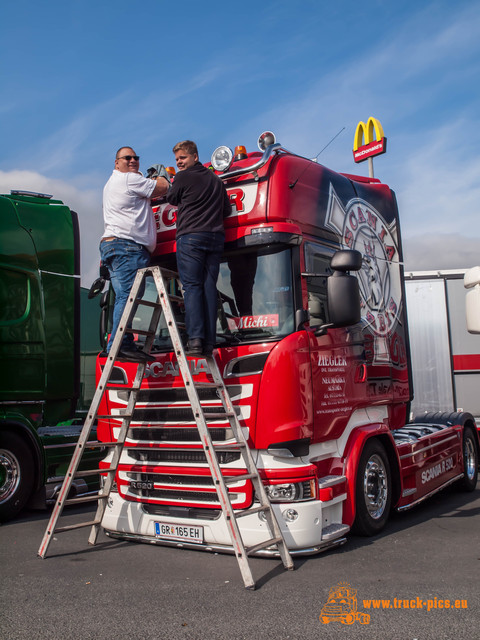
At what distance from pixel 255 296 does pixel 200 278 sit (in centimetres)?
48

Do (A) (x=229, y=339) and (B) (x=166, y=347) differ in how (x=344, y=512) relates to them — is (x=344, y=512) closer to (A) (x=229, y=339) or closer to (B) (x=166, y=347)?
(A) (x=229, y=339)

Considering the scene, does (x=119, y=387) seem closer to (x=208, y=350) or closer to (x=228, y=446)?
(x=208, y=350)

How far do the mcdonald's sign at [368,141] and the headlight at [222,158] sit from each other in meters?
11.1

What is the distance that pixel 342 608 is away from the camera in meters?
3.77

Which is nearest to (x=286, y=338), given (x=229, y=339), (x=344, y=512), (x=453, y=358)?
(x=229, y=339)

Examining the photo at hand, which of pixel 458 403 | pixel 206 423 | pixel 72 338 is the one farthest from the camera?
pixel 458 403

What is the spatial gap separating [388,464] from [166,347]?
2.48m

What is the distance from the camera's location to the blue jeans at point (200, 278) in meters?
4.91

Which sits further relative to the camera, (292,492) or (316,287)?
(316,287)

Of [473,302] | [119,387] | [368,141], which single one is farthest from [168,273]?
[368,141]

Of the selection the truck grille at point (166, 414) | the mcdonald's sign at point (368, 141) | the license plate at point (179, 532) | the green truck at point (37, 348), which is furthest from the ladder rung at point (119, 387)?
the mcdonald's sign at point (368, 141)

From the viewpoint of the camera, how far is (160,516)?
5.21 m

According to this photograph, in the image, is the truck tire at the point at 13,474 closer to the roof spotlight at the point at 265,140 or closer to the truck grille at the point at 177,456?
the truck grille at the point at 177,456

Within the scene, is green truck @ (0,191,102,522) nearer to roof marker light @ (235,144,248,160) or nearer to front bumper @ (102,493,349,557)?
front bumper @ (102,493,349,557)
